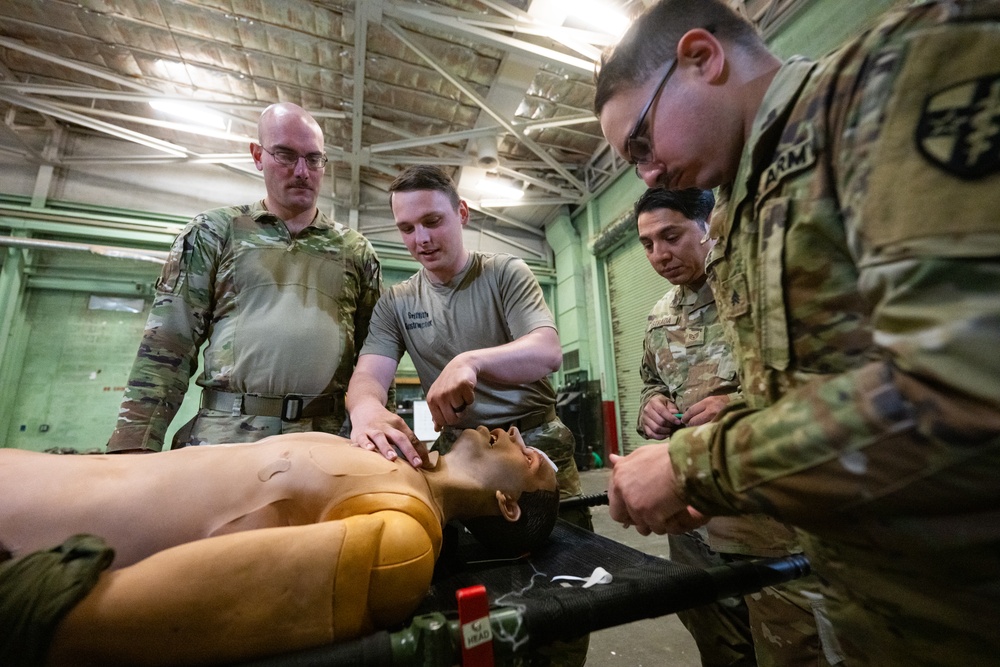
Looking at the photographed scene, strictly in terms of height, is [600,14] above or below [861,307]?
above

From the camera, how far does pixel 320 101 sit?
6715 mm

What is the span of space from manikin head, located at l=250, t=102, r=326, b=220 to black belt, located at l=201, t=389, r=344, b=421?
3.17ft

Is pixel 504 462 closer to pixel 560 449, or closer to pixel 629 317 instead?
pixel 560 449

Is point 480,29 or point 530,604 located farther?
point 480,29

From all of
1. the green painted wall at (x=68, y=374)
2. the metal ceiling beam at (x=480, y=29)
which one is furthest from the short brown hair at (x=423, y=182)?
the green painted wall at (x=68, y=374)

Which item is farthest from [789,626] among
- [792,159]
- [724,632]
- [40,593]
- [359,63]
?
[359,63]

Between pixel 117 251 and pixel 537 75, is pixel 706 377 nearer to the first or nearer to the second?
pixel 537 75

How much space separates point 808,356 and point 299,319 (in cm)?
204

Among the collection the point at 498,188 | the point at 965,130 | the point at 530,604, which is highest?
the point at 498,188

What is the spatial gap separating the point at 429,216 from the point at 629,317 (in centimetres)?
641

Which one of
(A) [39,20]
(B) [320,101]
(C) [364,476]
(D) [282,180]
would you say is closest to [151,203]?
(A) [39,20]

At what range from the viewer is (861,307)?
75cm

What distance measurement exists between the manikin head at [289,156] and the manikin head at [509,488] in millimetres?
1548

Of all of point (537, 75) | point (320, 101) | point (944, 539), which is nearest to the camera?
point (944, 539)
